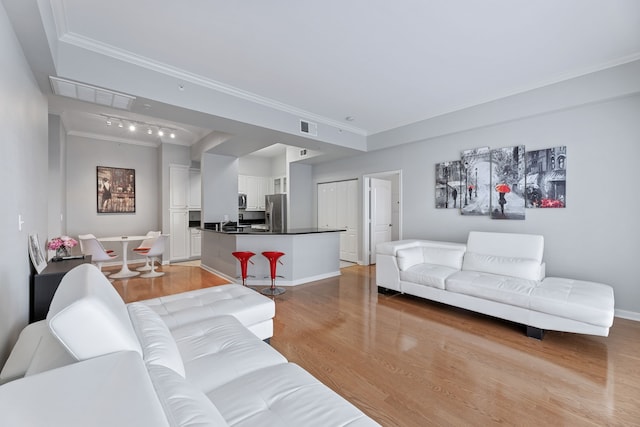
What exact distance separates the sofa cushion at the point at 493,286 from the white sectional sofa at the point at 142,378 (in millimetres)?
2499

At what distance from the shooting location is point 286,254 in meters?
4.63

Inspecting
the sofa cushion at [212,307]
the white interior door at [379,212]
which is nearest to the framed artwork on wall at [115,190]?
the sofa cushion at [212,307]

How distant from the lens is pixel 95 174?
19.4ft

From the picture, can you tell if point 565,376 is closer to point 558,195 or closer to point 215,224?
point 558,195

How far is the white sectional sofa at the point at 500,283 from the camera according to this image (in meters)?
2.52

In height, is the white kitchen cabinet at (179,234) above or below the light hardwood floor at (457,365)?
above

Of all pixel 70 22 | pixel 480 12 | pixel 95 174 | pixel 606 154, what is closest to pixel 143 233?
pixel 95 174

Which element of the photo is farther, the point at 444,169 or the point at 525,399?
the point at 444,169

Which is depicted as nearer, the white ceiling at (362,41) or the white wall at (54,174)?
the white ceiling at (362,41)

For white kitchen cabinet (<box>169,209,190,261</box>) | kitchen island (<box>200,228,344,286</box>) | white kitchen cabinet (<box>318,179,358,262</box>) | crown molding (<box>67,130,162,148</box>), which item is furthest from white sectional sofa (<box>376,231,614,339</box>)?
crown molding (<box>67,130,162,148</box>)

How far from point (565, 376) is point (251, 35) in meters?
3.81

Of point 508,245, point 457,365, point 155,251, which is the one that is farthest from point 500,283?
point 155,251

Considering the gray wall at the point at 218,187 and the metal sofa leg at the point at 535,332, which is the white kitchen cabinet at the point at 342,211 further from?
the metal sofa leg at the point at 535,332

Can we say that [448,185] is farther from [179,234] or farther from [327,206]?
[179,234]
